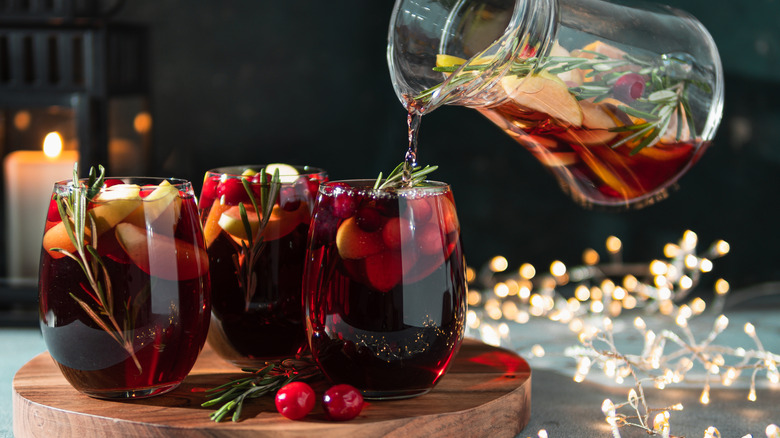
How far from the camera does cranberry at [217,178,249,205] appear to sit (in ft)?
2.33

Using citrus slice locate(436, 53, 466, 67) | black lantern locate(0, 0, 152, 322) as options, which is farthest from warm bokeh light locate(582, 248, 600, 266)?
black lantern locate(0, 0, 152, 322)

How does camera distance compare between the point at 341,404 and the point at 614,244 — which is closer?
the point at 341,404

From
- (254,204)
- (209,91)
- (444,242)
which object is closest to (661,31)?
(444,242)

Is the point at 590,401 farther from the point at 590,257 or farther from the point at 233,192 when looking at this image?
the point at 590,257

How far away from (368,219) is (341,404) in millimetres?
143

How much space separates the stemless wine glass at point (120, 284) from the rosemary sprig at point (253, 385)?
2.0 inches

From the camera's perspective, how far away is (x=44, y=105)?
41.5 inches

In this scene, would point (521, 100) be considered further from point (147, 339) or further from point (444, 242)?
point (147, 339)

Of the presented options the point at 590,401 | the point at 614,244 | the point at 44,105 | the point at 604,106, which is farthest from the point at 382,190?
the point at 614,244

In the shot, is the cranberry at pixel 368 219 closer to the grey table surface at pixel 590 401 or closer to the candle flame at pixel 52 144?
the grey table surface at pixel 590 401

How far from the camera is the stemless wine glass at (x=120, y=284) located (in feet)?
1.98

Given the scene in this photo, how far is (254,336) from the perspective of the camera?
0.74 metres

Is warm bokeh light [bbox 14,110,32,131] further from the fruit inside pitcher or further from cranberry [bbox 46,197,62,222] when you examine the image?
the fruit inside pitcher

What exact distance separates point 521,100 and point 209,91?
2.25ft
